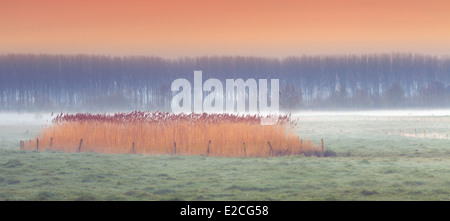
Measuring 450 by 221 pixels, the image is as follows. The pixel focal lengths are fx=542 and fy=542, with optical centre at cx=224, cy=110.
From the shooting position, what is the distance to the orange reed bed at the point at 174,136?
2575 centimetres

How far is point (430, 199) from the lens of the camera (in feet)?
42.5

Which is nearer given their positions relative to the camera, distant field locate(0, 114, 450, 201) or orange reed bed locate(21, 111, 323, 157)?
distant field locate(0, 114, 450, 201)

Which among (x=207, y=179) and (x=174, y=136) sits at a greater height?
(x=174, y=136)

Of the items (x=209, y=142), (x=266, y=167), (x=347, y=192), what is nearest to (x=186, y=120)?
(x=209, y=142)

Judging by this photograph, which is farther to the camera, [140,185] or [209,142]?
[209,142]

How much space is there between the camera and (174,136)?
26.4 meters

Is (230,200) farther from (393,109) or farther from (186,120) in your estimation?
(393,109)

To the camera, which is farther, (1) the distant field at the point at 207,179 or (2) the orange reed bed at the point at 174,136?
(2) the orange reed bed at the point at 174,136

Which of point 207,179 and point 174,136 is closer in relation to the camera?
point 207,179

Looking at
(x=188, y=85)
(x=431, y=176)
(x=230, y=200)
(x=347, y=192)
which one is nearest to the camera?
(x=230, y=200)

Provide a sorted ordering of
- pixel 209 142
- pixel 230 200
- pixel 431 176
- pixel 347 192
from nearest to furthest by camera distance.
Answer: pixel 230 200 < pixel 347 192 < pixel 431 176 < pixel 209 142

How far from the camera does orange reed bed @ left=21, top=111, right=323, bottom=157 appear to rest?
25.8 metres

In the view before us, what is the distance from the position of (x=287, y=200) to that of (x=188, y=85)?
77.9 m

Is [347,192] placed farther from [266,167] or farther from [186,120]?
[186,120]
